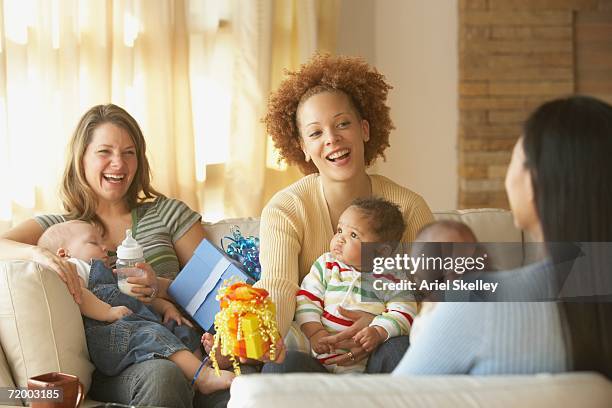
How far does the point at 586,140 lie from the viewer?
1199 mm

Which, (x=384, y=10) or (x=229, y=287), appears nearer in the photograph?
(x=229, y=287)

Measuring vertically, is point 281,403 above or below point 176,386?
above

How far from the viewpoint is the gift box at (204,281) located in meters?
2.52

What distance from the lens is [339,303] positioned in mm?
2285

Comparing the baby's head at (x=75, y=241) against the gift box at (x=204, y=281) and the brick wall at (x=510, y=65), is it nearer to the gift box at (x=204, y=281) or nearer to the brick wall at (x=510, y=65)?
the gift box at (x=204, y=281)

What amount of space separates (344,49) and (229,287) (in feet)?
8.60

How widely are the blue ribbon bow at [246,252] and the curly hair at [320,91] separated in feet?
0.94

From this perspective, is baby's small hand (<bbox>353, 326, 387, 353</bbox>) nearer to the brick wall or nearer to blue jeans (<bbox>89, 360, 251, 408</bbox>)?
blue jeans (<bbox>89, 360, 251, 408</bbox>)

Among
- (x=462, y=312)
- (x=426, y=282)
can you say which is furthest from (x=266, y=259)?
(x=462, y=312)

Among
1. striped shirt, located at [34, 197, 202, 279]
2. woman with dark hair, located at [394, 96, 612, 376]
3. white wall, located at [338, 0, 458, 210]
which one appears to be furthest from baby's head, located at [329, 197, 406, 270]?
white wall, located at [338, 0, 458, 210]

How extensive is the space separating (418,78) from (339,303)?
2.32 metres

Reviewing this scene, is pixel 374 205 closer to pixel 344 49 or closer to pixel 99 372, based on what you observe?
pixel 99 372

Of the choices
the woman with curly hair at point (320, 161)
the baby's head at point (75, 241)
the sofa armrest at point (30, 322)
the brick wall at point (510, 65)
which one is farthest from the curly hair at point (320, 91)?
the brick wall at point (510, 65)

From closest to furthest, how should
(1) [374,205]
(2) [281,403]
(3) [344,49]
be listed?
(2) [281,403], (1) [374,205], (3) [344,49]
